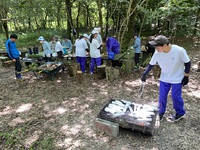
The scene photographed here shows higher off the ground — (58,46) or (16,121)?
(58,46)

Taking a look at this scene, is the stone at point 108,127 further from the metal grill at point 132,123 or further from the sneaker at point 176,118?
the sneaker at point 176,118

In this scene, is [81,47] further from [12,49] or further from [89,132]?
[89,132]

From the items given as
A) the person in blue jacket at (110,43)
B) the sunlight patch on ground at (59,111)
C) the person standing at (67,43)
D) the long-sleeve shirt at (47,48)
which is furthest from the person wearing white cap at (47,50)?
the sunlight patch on ground at (59,111)

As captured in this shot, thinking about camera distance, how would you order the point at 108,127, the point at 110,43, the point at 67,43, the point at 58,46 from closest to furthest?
the point at 108,127, the point at 110,43, the point at 58,46, the point at 67,43

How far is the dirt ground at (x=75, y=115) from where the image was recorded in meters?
3.41

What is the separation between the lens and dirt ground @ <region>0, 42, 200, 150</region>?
341cm

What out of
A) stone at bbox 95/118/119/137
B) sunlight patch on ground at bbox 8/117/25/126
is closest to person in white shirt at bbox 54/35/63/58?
sunlight patch on ground at bbox 8/117/25/126

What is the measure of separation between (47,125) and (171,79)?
291 centimetres

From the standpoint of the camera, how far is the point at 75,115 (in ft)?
14.5

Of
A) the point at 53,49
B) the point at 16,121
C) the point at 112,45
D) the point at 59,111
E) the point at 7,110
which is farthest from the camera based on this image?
the point at 53,49

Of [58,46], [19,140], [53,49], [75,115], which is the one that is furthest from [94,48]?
[19,140]

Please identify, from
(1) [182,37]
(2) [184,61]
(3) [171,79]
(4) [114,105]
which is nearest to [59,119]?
(4) [114,105]

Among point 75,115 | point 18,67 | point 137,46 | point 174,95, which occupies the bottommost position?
point 75,115

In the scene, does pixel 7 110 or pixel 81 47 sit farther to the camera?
pixel 81 47
